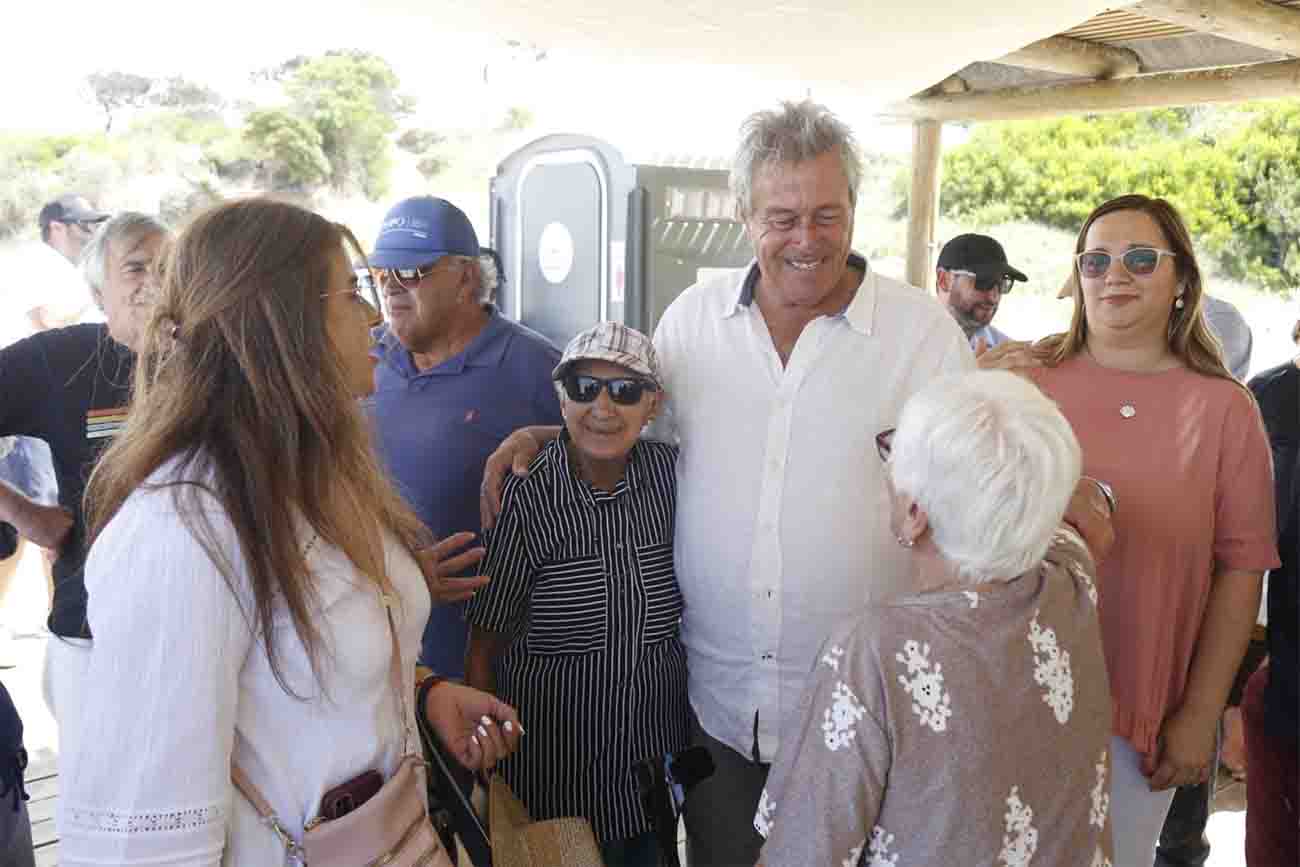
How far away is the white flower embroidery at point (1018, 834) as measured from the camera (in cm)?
130

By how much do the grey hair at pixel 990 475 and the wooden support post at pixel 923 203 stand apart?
5.74m

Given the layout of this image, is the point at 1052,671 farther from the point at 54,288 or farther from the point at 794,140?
the point at 54,288

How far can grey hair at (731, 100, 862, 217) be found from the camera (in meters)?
1.90

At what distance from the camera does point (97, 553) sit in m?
1.08

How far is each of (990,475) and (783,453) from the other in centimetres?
62

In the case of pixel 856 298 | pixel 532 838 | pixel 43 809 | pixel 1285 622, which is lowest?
pixel 43 809

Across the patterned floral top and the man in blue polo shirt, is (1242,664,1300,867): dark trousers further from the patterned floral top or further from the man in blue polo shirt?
the man in blue polo shirt

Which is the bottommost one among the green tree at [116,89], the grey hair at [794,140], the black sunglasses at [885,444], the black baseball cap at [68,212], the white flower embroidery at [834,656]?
the white flower embroidery at [834,656]

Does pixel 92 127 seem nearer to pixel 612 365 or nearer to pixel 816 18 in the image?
pixel 816 18

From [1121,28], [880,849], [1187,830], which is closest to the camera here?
[880,849]

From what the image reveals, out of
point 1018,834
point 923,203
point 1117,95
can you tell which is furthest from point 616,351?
point 923,203

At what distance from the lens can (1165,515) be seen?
1.97m

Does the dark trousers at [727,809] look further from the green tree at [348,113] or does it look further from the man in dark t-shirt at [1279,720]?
the green tree at [348,113]

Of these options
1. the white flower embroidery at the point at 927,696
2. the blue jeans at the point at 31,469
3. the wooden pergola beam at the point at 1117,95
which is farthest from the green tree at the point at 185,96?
the white flower embroidery at the point at 927,696
